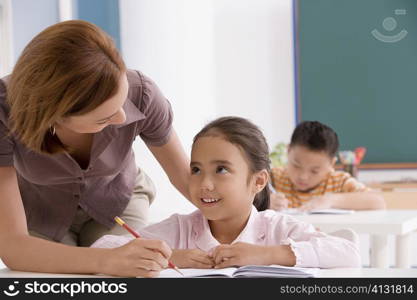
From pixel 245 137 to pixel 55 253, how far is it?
540 mm

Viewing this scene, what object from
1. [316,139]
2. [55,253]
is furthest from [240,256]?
[316,139]

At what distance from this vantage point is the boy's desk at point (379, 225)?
226cm

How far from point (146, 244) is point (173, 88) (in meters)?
2.40

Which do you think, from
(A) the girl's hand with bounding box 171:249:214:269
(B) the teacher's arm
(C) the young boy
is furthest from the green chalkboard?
(A) the girl's hand with bounding box 171:249:214:269

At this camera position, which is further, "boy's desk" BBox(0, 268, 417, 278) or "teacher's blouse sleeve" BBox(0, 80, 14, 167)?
"teacher's blouse sleeve" BBox(0, 80, 14, 167)

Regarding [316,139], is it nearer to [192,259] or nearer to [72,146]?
[72,146]

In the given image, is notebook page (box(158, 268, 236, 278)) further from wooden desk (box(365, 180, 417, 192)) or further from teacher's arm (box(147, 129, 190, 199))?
wooden desk (box(365, 180, 417, 192))

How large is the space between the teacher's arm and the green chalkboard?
133 inches

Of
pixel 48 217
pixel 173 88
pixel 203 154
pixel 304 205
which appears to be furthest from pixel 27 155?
pixel 173 88

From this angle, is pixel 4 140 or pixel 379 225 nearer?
pixel 4 140

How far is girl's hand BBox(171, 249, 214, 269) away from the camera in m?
1.33

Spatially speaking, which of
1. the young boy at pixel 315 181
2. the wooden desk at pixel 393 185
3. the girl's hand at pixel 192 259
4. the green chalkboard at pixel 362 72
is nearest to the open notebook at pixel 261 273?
the girl's hand at pixel 192 259

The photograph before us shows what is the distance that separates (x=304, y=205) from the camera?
2.93 metres

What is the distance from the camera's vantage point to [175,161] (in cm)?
176
